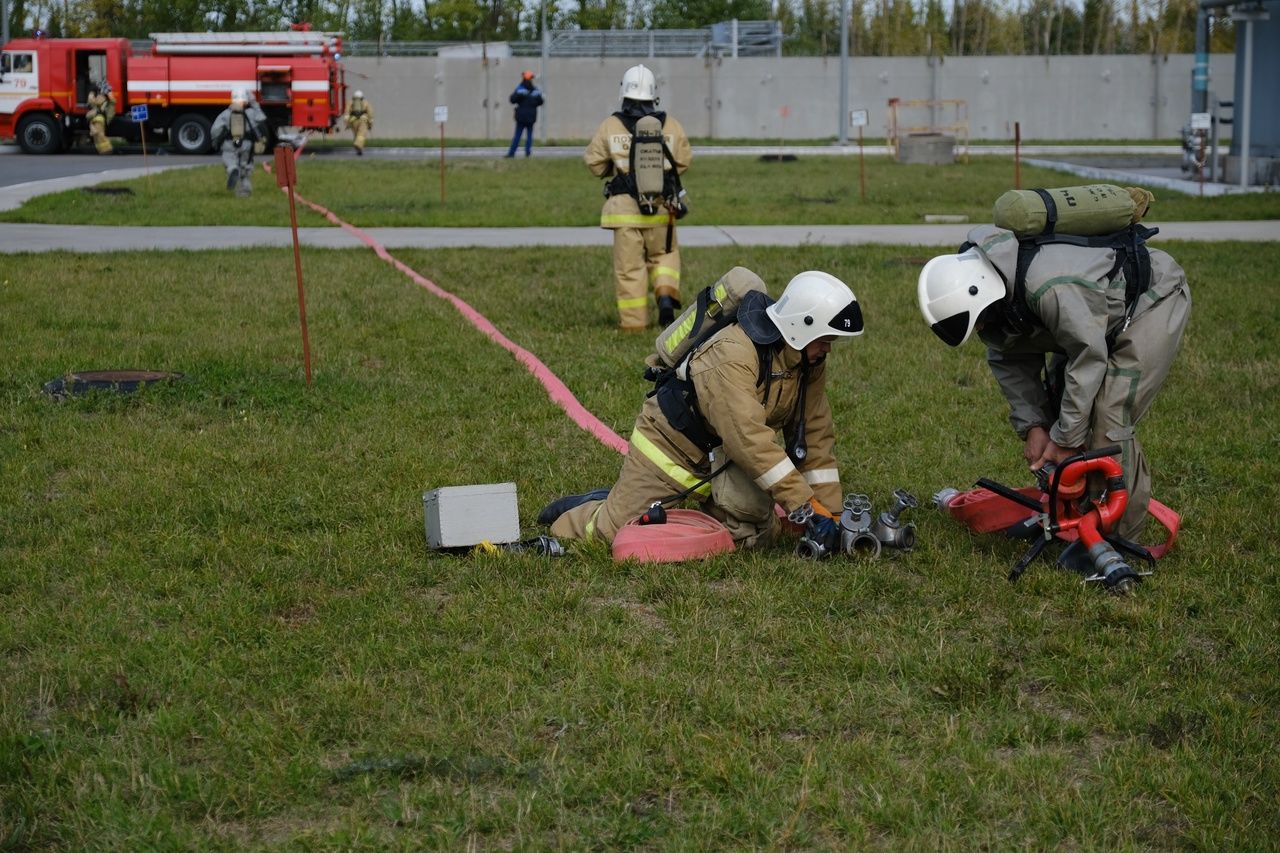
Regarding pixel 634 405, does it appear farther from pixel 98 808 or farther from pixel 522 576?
pixel 98 808

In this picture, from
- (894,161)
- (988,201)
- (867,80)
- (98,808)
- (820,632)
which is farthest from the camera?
(867,80)

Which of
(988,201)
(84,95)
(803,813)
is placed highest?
(84,95)

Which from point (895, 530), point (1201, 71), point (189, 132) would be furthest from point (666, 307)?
point (189, 132)

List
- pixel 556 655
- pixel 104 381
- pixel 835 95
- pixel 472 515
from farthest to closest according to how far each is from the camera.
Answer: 1. pixel 835 95
2. pixel 104 381
3. pixel 472 515
4. pixel 556 655

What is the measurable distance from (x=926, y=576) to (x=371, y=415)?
3633 mm

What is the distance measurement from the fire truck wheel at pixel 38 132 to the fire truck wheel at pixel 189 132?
2.61m

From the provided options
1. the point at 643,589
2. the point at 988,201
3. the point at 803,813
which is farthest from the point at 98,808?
the point at 988,201

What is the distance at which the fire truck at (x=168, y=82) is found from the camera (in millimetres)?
33688

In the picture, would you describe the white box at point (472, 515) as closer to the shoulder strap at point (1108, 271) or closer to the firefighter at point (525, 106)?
the shoulder strap at point (1108, 271)

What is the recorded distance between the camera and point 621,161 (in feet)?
34.4

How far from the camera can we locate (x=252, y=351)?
9.62 metres

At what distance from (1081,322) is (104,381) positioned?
565 centimetres

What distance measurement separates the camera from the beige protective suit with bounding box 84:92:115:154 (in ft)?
108

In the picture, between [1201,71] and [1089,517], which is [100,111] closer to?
[1201,71]
